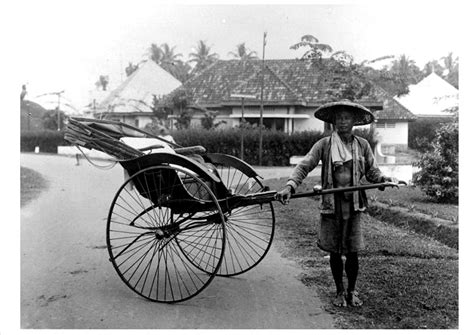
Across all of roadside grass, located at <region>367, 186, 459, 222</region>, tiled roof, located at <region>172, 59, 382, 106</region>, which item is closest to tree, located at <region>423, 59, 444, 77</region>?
tiled roof, located at <region>172, 59, 382, 106</region>

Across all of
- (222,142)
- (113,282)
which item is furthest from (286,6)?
(222,142)

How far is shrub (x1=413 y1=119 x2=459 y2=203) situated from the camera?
28.7ft

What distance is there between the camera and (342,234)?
14.4 feet

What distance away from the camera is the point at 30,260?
5652mm

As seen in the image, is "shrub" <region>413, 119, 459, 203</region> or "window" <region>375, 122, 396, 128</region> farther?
"window" <region>375, 122, 396, 128</region>

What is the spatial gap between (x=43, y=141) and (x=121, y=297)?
98.5 ft

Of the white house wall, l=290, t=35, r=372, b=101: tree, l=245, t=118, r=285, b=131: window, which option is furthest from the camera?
the white house wall

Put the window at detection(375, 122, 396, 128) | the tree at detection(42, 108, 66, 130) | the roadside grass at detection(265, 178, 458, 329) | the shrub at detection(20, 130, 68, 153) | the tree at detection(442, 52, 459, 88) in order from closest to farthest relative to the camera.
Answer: the roadside grass at detection(265, 178, 458, 329) → the tree at detection(442, 52, 459, 88) → the window at detection(375, 122, 396, 128) → the shrub at detection(20, 130, 68, 153) → the tree at detection(42, 108, 66, 130)

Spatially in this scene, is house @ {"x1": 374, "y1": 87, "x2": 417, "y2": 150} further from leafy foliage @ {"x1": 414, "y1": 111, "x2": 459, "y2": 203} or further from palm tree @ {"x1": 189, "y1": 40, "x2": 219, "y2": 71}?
leafy foliage @ {"x1": 414, "y1": 111, "x2": 459, "y2": 203}

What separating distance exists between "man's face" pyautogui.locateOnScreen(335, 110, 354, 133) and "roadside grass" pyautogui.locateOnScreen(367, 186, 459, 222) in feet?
11.7

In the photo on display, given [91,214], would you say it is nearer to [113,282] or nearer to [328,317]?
[113,282]

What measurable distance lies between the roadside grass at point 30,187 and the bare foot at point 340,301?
6230 millimetres

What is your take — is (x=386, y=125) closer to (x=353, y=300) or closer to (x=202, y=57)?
(x=202, y=57)
